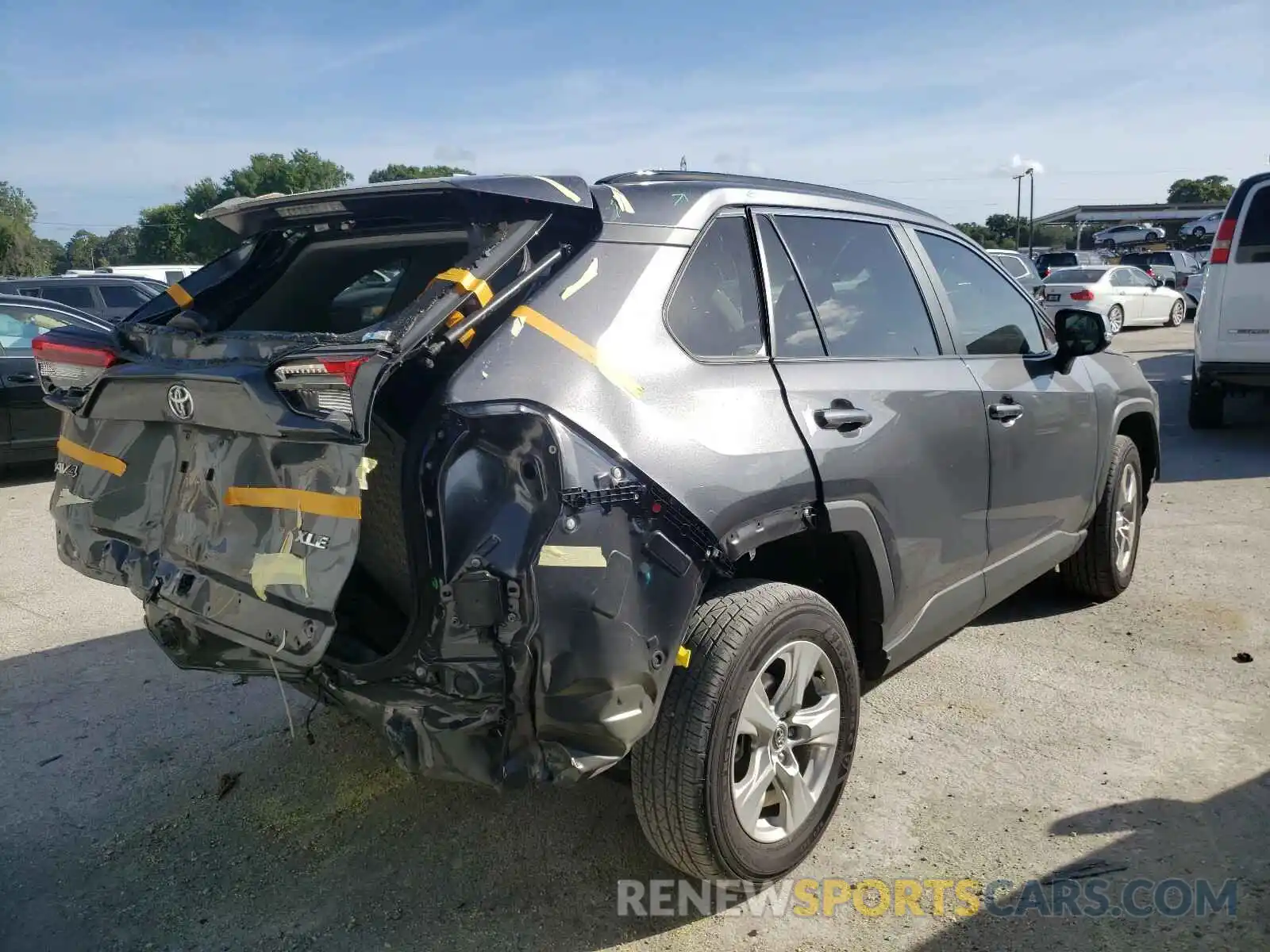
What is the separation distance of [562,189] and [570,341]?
47 cm

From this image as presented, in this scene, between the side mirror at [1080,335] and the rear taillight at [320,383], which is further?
the side mirror at [1080,335]

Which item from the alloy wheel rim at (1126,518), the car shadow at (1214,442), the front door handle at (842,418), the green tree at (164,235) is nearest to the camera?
the front door handle at (842,418)

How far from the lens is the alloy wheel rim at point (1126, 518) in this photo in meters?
4.84

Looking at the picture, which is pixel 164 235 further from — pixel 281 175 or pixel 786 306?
pixel 786 306

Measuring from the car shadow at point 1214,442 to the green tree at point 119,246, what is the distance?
10833 centimetres

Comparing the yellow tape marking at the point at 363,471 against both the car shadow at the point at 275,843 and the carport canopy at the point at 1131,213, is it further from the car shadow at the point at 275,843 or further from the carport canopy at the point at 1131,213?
the carport canopy at the point at 1131,213

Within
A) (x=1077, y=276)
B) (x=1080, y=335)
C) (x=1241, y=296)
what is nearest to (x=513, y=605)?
(x=1080, y=335)

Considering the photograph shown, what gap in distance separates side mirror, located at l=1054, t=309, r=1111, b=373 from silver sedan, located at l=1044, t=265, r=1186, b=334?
15663mm

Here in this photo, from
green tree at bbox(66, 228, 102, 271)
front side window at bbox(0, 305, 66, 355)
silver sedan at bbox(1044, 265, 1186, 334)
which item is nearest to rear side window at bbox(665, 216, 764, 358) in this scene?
front side window at bbox(0, 305, 66, 355)

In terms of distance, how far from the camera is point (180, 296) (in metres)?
3.24

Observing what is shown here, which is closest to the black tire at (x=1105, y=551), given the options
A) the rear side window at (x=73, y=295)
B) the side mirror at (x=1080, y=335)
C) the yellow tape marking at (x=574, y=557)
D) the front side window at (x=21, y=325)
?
the side mirror at (x=1080, y=335)

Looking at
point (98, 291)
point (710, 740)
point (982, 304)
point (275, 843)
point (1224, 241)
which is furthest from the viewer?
point (98, 291)

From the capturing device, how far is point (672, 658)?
2389 millimetres

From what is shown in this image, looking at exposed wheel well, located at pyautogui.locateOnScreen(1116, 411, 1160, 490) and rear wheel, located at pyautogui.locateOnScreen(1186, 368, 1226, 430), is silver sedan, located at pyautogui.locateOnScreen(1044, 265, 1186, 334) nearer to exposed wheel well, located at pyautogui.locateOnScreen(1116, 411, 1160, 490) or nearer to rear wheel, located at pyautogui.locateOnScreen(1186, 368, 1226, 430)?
rear wheel, located at pyautogui.locateOnScreen(1186, 368, 1226, 430)
